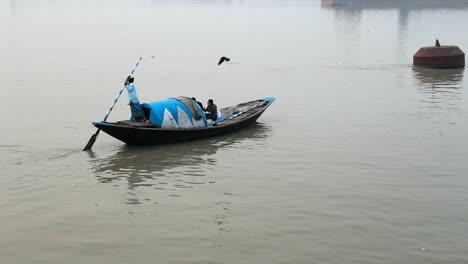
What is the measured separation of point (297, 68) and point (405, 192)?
30642 mm

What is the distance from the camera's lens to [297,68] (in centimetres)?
4556

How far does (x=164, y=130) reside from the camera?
1944 centimetres

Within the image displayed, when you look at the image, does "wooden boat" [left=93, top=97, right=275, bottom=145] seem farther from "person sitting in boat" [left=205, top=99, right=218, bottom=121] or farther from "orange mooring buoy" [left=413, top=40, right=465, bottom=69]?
"orange mooring buoy" [left=413, top=40, right=465, bottom=69]

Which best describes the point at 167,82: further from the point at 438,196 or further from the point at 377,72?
the point at 438,196

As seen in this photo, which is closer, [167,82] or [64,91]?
[64,91]

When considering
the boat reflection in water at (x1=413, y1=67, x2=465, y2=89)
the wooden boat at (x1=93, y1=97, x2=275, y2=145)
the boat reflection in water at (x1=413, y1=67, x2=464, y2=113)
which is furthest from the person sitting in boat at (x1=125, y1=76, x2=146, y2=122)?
the boat reflection in water at (x1=413, y1=67, x2=465, y2=89)

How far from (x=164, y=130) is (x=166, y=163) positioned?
1680 mm

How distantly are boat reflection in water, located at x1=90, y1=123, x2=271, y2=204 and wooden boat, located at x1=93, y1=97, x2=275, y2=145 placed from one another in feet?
0.71

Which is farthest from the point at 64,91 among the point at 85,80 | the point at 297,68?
the point at 297,68

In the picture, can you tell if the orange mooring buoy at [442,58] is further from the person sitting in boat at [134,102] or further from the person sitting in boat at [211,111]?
the person sitting in boat at [134,102]

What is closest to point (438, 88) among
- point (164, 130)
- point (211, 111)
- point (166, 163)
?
point (211, 111)

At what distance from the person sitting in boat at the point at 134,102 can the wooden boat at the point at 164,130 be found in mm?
225

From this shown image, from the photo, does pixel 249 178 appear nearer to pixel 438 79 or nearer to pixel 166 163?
pixel 166 163

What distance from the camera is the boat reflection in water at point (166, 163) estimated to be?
16.3 metres
